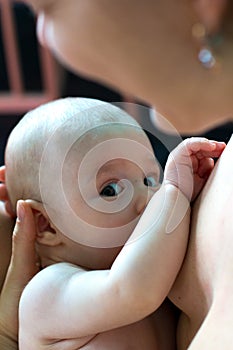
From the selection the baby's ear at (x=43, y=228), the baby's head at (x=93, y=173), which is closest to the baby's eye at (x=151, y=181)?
the baby's head at (x=93, y=173)

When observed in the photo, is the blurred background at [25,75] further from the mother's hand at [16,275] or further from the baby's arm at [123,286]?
the baby's arm at [123,286]

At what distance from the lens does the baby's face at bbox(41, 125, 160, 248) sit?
2.65ft

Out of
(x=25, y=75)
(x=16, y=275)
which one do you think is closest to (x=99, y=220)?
(x=16, y=275)

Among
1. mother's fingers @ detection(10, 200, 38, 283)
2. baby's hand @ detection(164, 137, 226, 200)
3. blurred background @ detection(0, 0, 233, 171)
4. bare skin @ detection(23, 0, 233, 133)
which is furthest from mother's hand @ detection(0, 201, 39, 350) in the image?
blurred background @ detection(0, 0, 233, 171)

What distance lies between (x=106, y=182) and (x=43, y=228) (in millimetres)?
117

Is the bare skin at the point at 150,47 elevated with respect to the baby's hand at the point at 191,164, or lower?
elevated

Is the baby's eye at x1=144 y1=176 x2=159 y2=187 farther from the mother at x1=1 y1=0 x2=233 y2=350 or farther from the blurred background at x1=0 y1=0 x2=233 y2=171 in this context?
→ the blurred background at x1=0 y1=0 x2=233 y2=171

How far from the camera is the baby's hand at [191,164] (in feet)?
2.49

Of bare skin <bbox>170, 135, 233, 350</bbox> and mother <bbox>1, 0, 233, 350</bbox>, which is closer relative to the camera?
mother <bbox>1, 0, 233, 350</bbox>

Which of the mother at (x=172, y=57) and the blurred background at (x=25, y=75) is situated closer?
Answer: the mother at (x=172, y=57)

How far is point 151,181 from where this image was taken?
2.71 feet

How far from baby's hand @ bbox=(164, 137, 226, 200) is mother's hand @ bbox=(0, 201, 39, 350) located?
20cm

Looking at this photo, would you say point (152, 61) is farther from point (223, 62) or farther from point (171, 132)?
point (171, 132)

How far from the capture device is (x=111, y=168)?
0.82 metres
